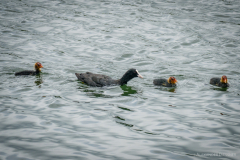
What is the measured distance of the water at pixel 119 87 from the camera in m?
6.94

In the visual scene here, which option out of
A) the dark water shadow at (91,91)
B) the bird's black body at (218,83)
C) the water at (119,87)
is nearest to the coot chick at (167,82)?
the water at (119,87)

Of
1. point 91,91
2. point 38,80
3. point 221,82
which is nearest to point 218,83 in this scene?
point 221,82

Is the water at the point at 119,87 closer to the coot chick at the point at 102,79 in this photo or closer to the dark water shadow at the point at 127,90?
the dark water shadow at the point at 127,90

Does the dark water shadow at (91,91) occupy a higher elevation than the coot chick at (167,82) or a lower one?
lower

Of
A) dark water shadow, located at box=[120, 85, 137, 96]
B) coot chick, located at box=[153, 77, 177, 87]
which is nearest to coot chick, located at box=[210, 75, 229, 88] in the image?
coot chick, located at box=[153, 77, 177, 87]

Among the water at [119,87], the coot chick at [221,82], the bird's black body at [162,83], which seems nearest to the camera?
the water at [119,87]

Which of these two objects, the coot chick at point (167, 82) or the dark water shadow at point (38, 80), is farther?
the dark water shadow at point (38, 80)

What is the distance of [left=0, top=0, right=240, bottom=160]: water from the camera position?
6943 mm

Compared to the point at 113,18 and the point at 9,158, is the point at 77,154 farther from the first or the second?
the point at 113,18

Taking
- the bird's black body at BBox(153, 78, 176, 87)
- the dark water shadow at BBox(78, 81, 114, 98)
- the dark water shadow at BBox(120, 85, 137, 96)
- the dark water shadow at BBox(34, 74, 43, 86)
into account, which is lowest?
the dark water shadow at BBox(120, 85, 137, 96)

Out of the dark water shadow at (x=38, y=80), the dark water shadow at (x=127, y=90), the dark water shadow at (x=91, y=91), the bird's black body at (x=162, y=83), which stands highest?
the bird's black body at (x=162, y=83)

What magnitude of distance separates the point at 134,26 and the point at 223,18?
6359mm

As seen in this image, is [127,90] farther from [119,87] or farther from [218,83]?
[218,83]

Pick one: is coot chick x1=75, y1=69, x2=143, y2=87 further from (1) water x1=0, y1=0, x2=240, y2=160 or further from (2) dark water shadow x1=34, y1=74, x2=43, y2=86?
(2) dark water shadow x1=34, y1=74, x2=43, y2=86
